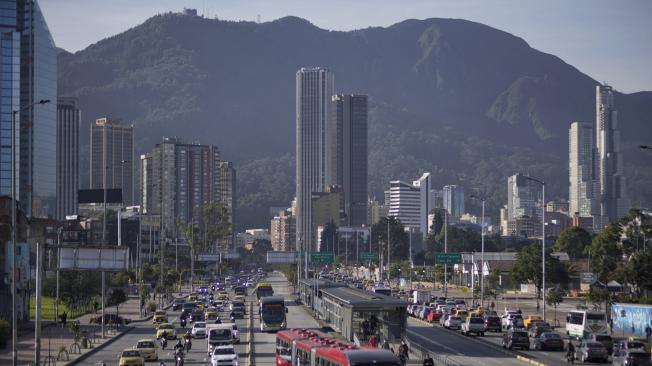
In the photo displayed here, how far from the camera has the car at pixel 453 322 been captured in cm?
8747

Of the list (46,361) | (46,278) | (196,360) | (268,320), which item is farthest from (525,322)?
(46,278)

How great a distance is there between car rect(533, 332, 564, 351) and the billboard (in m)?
29.7

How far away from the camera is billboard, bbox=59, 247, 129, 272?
78125mm

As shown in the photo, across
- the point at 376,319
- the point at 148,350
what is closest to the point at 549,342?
the point at 376,319

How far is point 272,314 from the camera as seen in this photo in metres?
82.8

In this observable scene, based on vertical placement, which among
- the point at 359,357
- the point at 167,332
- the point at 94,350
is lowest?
the point at 94,350

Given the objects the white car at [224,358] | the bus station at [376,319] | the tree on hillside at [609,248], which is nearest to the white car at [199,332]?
the bus station at [376,319]

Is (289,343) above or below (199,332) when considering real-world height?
above

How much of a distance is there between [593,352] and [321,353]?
73.8 ft

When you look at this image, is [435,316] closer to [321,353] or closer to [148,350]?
[148,350]

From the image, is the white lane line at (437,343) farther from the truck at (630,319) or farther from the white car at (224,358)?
the white car at (224,358)

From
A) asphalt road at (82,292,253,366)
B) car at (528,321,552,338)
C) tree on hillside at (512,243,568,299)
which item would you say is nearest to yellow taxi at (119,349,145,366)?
asphalt road at (82,292,253,366)

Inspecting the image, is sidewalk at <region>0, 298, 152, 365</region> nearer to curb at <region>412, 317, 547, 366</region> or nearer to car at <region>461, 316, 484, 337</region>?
curb at <region>412, 317, 547, 366</region>

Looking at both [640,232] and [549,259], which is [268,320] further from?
[549,259]
